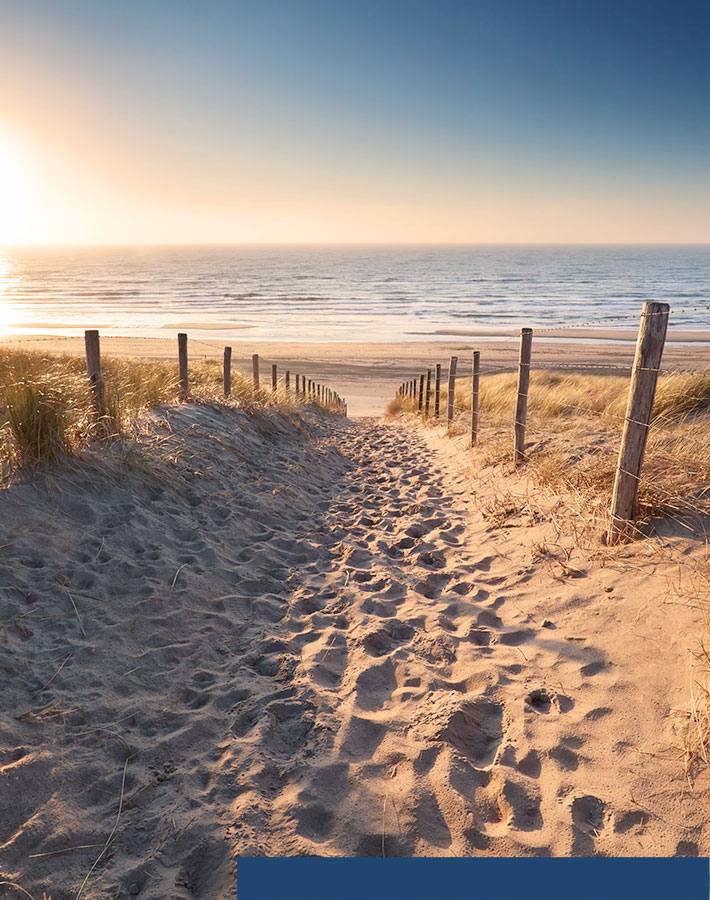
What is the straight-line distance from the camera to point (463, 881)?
1.76 metres

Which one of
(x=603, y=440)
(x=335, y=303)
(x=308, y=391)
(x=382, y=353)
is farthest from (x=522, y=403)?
(x=335, y=303)

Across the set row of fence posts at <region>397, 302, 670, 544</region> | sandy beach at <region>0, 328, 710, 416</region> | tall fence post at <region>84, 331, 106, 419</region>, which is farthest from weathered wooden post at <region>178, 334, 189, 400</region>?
sandy beach at <region>0, 328, 710, 416</region>

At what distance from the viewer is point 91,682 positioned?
3.11 metres

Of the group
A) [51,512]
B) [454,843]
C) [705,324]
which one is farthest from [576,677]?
[705,324]

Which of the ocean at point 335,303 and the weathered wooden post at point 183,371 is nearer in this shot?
the weathered wooden post at point 183,371

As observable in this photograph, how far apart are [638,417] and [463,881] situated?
3396 millimetres

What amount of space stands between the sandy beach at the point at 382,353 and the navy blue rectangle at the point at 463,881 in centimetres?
2047

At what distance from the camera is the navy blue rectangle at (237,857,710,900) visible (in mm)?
1599

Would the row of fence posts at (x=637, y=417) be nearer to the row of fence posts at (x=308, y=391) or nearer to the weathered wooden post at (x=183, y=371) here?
the weathered wooden post at (x=183, y=371)

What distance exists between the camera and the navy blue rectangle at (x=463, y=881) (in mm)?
1599

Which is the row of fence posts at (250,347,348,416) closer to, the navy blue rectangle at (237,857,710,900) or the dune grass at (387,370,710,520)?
the dune grass at (387,370,710,520)

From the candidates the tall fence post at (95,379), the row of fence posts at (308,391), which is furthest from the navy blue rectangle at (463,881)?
the row of fence posts at (308,391)

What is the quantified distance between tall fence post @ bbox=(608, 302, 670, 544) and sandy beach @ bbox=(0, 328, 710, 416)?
1794 cm

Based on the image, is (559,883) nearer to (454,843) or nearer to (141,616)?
(454,843)
